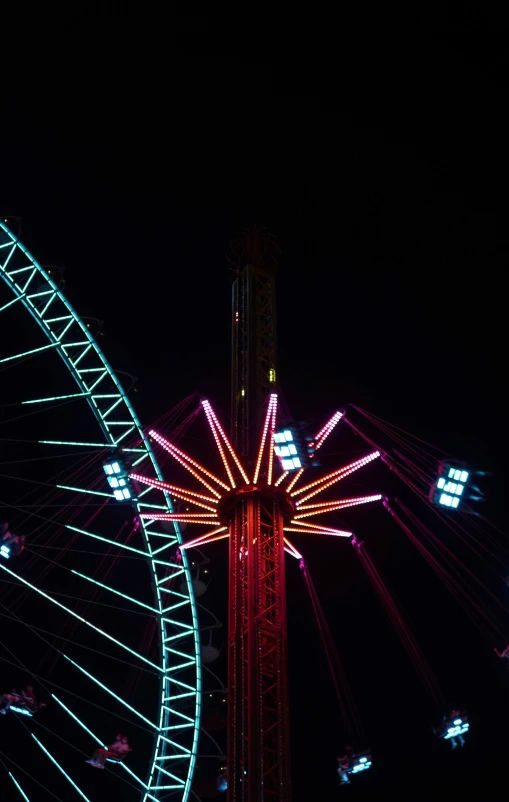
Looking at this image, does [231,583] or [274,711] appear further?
[231,583]

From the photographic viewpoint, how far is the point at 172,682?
32281mm

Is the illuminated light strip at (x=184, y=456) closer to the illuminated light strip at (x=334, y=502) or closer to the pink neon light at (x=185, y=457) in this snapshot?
the pink neon light at (x=185, y=457)

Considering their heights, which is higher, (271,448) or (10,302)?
(10,302)

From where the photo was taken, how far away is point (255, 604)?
76.7 ft

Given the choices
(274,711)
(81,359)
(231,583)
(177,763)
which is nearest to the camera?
(274,711)

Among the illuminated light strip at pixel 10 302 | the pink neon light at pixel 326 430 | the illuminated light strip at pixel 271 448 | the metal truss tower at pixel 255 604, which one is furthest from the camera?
the illuminated light strip at pixel 10 302

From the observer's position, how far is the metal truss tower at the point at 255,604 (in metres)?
21.8

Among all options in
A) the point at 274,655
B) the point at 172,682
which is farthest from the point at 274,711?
the point at 172,682

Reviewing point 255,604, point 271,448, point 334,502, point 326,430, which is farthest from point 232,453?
point 255,604

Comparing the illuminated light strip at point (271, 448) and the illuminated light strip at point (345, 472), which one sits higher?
the illuminated light strip at point (271, 448)

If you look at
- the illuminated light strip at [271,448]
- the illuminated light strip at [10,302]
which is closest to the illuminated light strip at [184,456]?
the illuminated light strip at [271,448]

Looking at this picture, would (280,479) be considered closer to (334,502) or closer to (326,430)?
(334,502)

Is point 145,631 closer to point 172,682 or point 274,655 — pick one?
point 172,682

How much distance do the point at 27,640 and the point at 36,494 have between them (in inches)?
208
